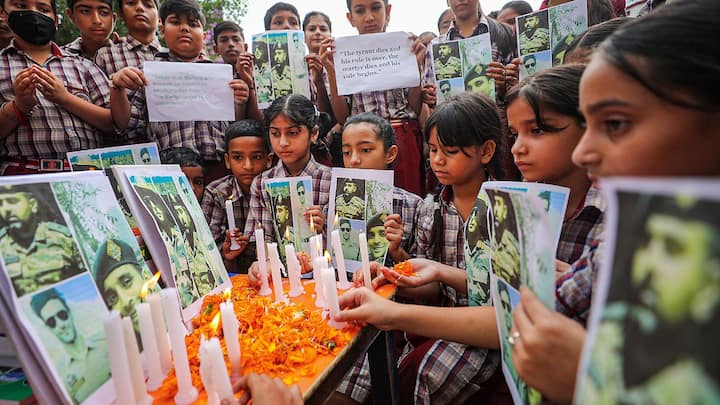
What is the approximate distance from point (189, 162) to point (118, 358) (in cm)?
237

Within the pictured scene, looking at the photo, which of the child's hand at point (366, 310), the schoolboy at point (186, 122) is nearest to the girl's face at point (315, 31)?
the schoolboy at point (186, 122)

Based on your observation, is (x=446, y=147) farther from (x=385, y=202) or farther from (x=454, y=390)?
(x=454, y=390)

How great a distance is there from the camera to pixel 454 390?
4.68ft

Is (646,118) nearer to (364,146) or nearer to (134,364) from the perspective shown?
(134,364)

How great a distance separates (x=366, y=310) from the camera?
1.20m

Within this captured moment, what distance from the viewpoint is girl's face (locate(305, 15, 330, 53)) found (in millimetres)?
3844

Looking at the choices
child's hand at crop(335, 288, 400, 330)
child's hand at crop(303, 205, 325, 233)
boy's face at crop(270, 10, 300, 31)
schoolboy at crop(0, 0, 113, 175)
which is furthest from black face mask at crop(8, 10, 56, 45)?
child's hand at crop(335, 288, 400, 330)

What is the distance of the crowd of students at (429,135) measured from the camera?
73 centimetres

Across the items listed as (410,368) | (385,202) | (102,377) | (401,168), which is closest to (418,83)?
(401,168)

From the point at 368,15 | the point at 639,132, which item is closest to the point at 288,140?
the point at 368,15

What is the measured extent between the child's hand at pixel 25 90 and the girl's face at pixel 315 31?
2289 mm

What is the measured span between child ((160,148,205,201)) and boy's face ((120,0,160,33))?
102 cm

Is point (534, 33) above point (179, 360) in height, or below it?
above

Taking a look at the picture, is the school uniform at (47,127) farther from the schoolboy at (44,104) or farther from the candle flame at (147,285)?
the candle flame at (147,285)
